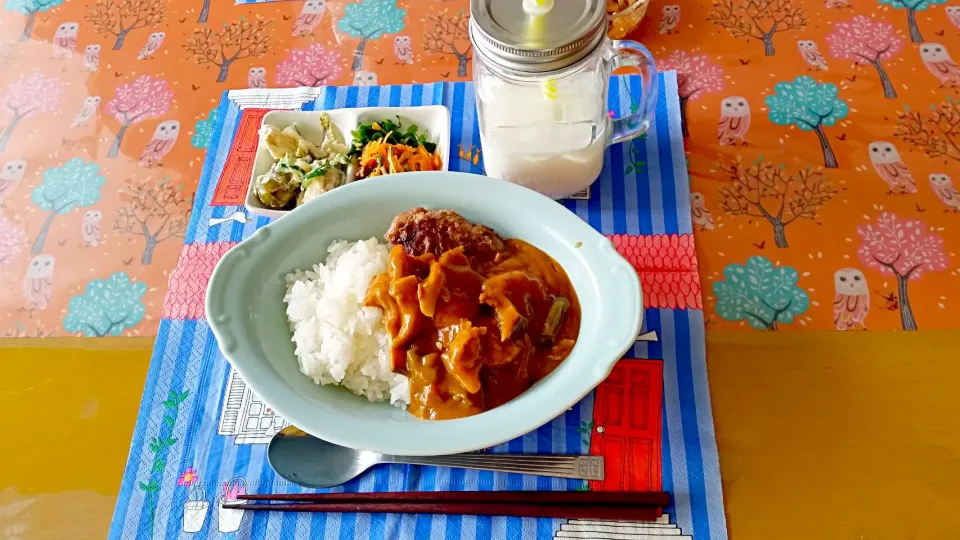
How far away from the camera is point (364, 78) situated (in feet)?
8.34

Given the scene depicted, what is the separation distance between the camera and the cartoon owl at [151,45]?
275cm

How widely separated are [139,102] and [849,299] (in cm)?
263

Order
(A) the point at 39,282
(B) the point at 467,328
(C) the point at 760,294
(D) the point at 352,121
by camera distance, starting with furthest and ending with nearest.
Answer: (D) the point at 352,121 < (A) the point at 39,282 < (C) the point at 760,294 < (B) the point at 467,328

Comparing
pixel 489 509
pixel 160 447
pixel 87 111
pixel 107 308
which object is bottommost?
pixel 489 509

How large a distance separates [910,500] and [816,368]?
1.20 feet

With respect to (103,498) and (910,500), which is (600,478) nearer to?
(910,500)

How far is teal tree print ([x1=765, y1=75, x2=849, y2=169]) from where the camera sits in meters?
2.23

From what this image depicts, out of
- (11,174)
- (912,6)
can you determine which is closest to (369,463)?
(11,174)

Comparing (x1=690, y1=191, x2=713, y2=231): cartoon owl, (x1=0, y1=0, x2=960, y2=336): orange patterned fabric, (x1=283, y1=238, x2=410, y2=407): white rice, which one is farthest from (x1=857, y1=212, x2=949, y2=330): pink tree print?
(x1=283, y1=238, x2=410, y2=407): white rice

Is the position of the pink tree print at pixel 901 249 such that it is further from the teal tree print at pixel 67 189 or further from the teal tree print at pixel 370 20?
the teal tree print at pixel 67 189

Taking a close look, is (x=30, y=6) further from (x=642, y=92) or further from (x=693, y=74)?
(x=693, y=74)

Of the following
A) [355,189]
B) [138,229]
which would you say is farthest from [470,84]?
[138,229]

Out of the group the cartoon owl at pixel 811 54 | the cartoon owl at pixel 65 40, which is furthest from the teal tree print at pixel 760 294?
the cartoon owl at pixel 65 40

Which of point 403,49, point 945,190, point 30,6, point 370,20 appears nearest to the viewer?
point 945,190
